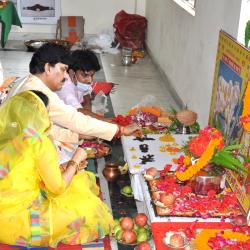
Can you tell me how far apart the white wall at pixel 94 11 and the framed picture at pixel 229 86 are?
6743mm

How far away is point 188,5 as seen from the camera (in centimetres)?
596

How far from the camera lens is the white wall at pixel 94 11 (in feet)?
33.1

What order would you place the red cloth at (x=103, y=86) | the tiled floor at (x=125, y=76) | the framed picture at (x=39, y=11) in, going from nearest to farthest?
the tiled floor at (x=125, y=76), the red cloth at (x=103, y=86), the framed picture at (x=39, y=11)

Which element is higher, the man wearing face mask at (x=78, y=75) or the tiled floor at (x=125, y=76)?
the man wearing face mask at (x=78, y=75)

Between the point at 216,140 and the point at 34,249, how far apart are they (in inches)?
56.6

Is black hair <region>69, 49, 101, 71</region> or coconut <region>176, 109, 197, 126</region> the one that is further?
black hair <region>69, 49, 101, 71</region>

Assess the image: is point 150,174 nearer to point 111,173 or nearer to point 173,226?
point 173,226

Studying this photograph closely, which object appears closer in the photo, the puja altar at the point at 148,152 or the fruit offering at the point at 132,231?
the fruit offering at the point at 132,231

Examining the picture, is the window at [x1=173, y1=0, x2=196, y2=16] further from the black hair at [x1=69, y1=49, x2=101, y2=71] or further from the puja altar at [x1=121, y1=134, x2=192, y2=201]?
the puja altar at [x1=121, y1=134, x2=192, y2=201]

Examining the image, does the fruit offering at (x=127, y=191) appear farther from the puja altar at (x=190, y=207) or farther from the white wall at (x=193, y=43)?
the white wall at (x=193, y=43)

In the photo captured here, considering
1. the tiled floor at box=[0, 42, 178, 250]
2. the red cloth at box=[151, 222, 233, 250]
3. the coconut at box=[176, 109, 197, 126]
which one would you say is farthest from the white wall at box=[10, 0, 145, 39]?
the red cloth at box=[151, 222, 233, 250]

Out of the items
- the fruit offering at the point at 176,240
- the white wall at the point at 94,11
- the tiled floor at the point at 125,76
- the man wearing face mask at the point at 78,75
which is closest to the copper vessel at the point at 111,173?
the man wearing face mask at the point at 78,75

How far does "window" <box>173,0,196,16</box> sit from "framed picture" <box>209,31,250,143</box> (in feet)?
6.30

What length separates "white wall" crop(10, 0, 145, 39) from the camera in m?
10.1
